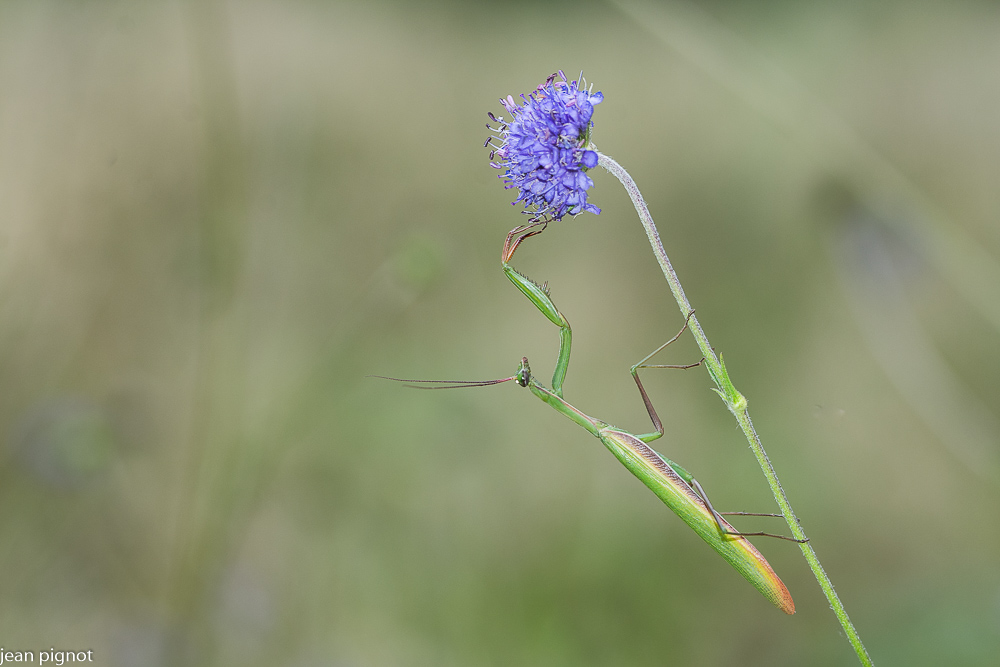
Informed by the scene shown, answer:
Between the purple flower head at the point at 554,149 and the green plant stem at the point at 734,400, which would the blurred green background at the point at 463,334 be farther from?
the green plant stem at the point at 734,400

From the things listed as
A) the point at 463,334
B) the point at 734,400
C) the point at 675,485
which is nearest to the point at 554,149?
the point at 734,400

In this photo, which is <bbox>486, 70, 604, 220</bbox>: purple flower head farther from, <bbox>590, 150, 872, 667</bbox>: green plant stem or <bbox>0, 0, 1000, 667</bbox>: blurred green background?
<bbox>0, 0, 1000, 667</bbox>: blurred green background

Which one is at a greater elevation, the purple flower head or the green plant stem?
the purple flower head

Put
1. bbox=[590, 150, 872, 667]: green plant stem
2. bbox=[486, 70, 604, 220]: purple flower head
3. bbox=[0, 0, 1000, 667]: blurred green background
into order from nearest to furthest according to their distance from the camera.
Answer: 1. bbox=[590, 150, 872, 667]: green plant stem
2. bbox=[486, 70, 604, 220]: purple flower head
3. bbox=[0, 0, 1000, 667]: blurred green background

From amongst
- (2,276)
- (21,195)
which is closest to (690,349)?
(2,276)

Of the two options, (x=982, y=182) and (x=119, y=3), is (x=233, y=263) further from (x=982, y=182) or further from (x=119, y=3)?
(x=982, y=182)

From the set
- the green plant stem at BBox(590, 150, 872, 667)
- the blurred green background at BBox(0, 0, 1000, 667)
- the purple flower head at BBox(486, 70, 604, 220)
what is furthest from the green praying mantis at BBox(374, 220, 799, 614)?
the blurred green background at BBox(0, 0, 1000, 667)

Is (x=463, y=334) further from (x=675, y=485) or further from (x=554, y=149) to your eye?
(x=554, y=149)

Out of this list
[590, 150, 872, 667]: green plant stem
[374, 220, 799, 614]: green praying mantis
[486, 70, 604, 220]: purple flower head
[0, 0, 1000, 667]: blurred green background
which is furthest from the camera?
[0, 0, 1000, 667]: blurred green background
